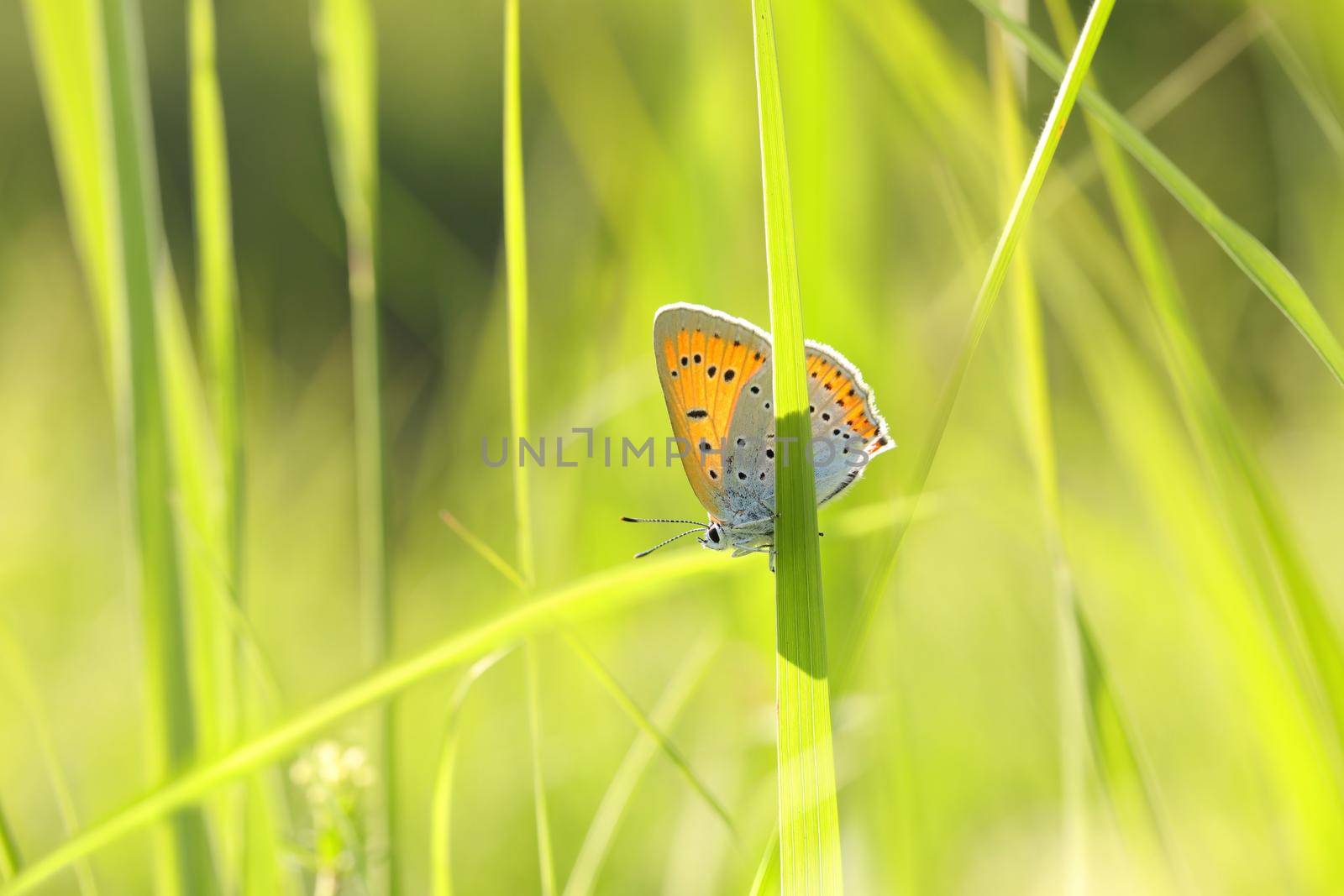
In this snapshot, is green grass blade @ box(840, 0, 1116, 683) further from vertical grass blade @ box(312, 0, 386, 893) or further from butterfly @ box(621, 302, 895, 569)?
vertical grass blade @ box(312, 0, 386, 893)

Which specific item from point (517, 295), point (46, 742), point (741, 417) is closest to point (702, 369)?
point (741, 417)

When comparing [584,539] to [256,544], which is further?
[256,544]

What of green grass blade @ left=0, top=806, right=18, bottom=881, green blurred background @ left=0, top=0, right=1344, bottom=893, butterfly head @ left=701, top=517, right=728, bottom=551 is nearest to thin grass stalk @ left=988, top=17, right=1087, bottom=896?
green blurred background @ left=0, top=0, right=1344, bottom=893

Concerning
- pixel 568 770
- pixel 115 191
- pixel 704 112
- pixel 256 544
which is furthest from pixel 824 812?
Answer: pixel 256 544

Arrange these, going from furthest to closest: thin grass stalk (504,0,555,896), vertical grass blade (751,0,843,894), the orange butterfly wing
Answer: the orange butterfly wing, thin grass stalk (504,0,555,896), vertical grass blade (751,0,843,894)

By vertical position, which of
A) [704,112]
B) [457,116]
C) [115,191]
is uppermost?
[457,116]

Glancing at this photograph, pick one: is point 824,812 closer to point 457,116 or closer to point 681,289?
point 681,289
